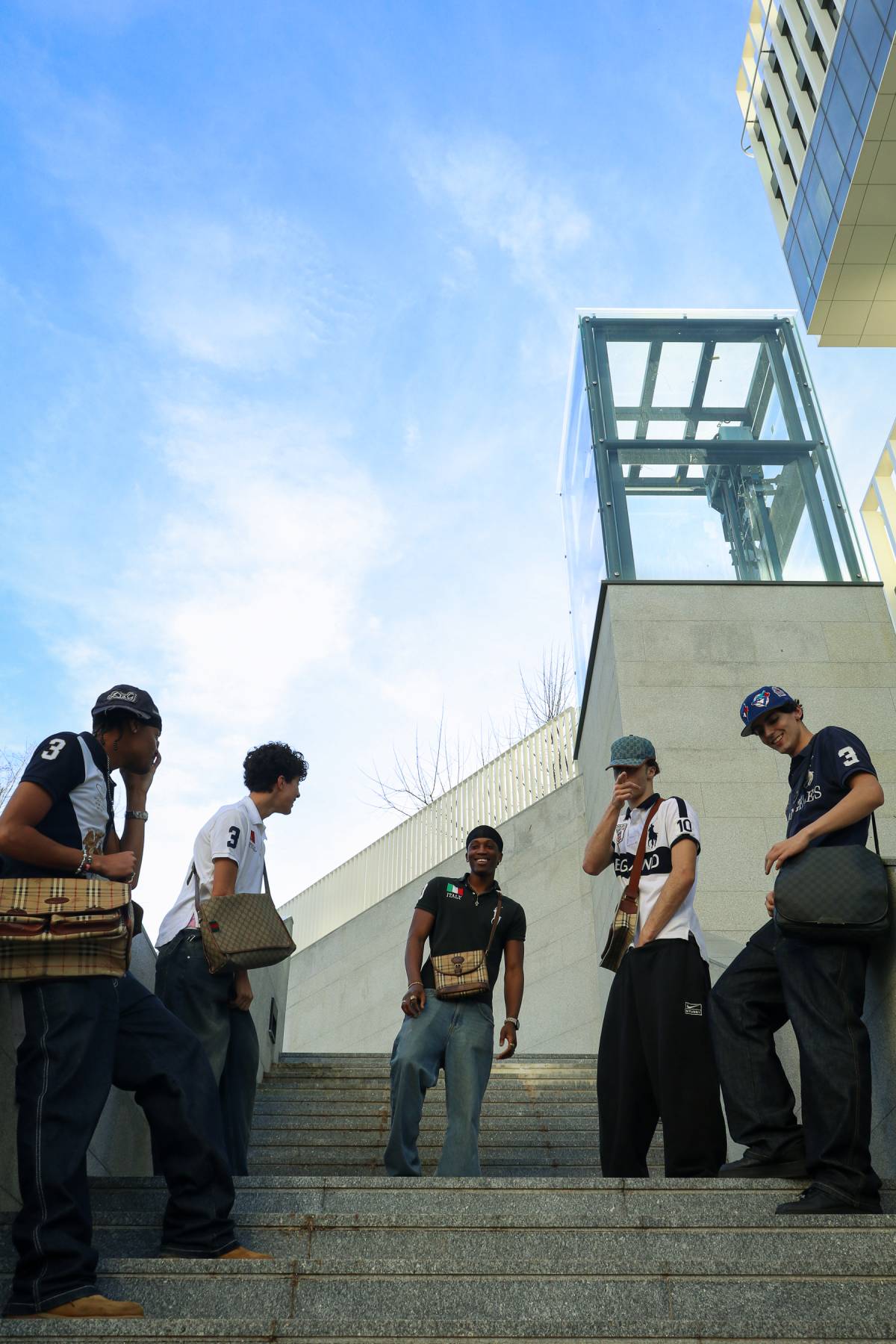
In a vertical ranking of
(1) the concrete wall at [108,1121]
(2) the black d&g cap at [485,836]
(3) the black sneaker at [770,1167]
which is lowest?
(3) the black sneaker at [770,1167]

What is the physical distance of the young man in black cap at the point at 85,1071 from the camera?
2.79m

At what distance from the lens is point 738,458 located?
11.4 meters

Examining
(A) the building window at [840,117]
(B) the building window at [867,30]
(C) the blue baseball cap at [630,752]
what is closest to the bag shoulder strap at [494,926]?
(C) the blue baseball cap at [630,752]

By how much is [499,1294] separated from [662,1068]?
1514 millimetres

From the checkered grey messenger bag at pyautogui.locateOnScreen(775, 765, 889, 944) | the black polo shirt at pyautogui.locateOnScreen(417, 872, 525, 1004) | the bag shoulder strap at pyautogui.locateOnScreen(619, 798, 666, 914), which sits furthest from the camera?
the black polo shirt at pyautogui.locateOnScreen(417, 872, 525, 1004)

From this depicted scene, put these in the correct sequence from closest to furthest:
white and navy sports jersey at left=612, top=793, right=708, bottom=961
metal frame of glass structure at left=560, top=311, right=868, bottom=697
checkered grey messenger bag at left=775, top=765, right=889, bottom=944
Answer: checkered grey messenger bag at left=775, top=765, right=889, bottom=944
white and navy sports jersey at left=612, top=793, right=708, bottom=961
metal frame of glass structure at left=560, top=311, right=868, bottom=697

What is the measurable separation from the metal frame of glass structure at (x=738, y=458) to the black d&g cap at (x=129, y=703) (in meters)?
7.95

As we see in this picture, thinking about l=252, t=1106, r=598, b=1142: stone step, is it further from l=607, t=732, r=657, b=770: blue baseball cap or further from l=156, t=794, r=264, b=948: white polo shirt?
l=607, t=732, r=657, b=770: blue baseball cap

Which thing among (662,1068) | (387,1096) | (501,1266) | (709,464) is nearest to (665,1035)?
(662,1068)

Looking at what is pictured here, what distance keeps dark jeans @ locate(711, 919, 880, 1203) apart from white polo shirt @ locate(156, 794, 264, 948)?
1778mm

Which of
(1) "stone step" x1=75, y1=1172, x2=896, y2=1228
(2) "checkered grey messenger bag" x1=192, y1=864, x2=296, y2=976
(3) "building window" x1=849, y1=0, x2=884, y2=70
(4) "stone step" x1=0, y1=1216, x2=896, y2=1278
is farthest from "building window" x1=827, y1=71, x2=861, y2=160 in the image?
(4) "stone step" x1=0, y1=1216, x2=896, y2=1278

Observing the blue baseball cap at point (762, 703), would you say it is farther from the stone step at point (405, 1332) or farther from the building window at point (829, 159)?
the building window at point (829, 159)

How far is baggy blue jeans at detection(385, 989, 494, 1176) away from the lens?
454 centimetres

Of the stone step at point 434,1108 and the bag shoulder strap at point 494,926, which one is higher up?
the bag shoulder strap at point 494,926
